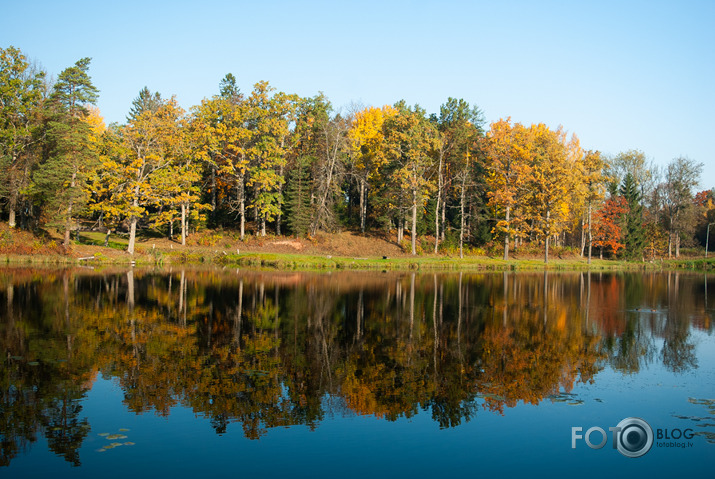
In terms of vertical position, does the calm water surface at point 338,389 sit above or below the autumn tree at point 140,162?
below

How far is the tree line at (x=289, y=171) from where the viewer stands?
4934 centimetres

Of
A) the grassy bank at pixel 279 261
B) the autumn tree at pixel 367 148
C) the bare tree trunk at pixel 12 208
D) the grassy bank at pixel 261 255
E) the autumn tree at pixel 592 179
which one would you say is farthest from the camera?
the autumn tree at pixel 592 179

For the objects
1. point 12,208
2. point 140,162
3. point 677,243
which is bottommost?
point 677,243

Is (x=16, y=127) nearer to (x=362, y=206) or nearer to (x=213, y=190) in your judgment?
(x=213, y=190)

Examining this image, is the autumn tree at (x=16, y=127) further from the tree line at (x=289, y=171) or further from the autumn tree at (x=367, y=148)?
the autumn tree at (x=367, y=148)

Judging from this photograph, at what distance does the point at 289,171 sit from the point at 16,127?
27829 mm

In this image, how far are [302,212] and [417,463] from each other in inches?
2062

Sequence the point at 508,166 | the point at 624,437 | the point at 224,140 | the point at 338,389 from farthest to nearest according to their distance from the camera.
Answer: the point at 508,166 → the point at 224,140 → the point at 338,389 → the point at 624,437

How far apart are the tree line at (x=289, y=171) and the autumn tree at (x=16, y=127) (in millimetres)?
167

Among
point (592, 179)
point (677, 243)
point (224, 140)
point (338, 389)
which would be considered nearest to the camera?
point (338, 389)

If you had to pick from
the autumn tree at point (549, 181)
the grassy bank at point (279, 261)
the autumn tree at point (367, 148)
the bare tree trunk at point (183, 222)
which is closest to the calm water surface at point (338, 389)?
the grassy bank at point (279, 261)

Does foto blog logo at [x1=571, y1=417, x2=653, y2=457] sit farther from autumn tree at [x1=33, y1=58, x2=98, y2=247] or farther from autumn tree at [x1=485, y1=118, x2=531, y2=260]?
autumn tree at [x1=485, y1=118, x2=531, y2=260]

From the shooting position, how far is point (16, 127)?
50.6 meters

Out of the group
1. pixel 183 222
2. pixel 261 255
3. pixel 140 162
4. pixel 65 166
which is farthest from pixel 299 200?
pixel 65 166
